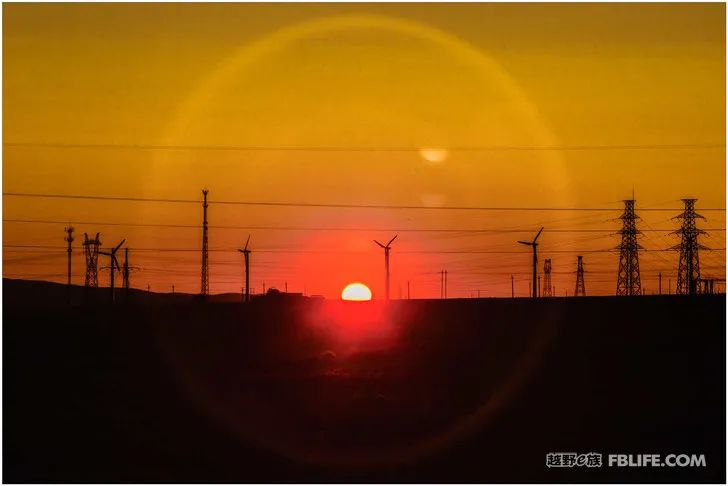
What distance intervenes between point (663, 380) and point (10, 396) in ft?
101

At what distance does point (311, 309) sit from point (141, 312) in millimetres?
14178

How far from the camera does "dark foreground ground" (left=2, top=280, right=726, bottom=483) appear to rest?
1515 inches

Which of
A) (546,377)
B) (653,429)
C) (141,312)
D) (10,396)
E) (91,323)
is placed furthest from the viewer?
(141,312)

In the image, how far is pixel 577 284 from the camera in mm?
141375

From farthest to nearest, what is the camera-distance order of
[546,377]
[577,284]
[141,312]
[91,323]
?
1. [577,284]
2. [141,312]
3. [91,323]
4. [546,377]

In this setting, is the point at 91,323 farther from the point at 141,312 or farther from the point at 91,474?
the point at 91,474

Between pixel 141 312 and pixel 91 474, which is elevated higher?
pixel 141 312

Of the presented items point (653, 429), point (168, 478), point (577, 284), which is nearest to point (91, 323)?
point (168, 478)

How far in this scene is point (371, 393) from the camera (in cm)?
4862

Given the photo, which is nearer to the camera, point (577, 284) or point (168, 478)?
point (168, 478)

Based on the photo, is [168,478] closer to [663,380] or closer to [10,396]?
[10,396]

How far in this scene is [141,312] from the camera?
7681 cm

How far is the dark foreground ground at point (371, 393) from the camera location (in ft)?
126

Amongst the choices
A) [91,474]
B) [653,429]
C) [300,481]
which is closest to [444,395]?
[653,429]
